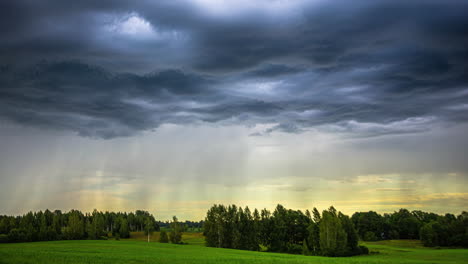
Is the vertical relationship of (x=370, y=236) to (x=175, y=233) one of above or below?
below

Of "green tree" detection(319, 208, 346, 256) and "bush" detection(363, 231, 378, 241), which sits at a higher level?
"green tree" detection(319, 208, 346, 256)

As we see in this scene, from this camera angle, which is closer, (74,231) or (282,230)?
(282,230)

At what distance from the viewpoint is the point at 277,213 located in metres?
150

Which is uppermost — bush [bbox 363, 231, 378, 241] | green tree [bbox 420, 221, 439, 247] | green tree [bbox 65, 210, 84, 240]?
green tree [bbox 65, 210, 84, 240]

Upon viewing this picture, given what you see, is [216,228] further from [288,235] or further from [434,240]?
[434,240]

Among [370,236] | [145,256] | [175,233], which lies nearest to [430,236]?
[370,236]

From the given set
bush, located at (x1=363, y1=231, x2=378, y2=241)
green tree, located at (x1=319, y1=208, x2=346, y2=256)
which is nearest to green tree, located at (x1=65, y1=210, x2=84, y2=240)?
green tree, located at (x1=319, y1=208, x2=346, y2=256)

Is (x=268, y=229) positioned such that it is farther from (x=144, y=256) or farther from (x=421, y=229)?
(x=144, y=256)

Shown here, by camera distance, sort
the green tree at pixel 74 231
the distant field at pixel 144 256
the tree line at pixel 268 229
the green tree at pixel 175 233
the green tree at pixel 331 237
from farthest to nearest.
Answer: the green tree at pixel 74 231
the green tree at pixel 175 233
the tree line at pixel 268 229
the green tree at pixel 331 237
the distant field at pixel 144 256

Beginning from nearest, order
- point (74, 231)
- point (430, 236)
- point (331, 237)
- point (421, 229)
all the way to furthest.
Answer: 1. point (331, 237)
2. point (430, 236)
3. point (421, 229)
4. point (74, 231)

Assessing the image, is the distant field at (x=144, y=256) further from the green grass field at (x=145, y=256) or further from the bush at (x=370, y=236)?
the bush at (x=370, y=236)

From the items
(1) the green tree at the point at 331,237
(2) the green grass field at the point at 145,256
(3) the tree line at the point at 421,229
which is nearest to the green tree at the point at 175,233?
(1) the green tree at the point at 331,237

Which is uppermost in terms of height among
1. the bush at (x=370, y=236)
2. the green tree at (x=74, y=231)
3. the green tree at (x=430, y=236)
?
the green tree at (x=74, y=231)

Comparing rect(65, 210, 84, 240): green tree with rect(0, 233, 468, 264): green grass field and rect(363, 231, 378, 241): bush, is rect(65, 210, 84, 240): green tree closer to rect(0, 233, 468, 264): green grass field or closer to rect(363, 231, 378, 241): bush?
rect(0, 233, 468, 264): green grass field
